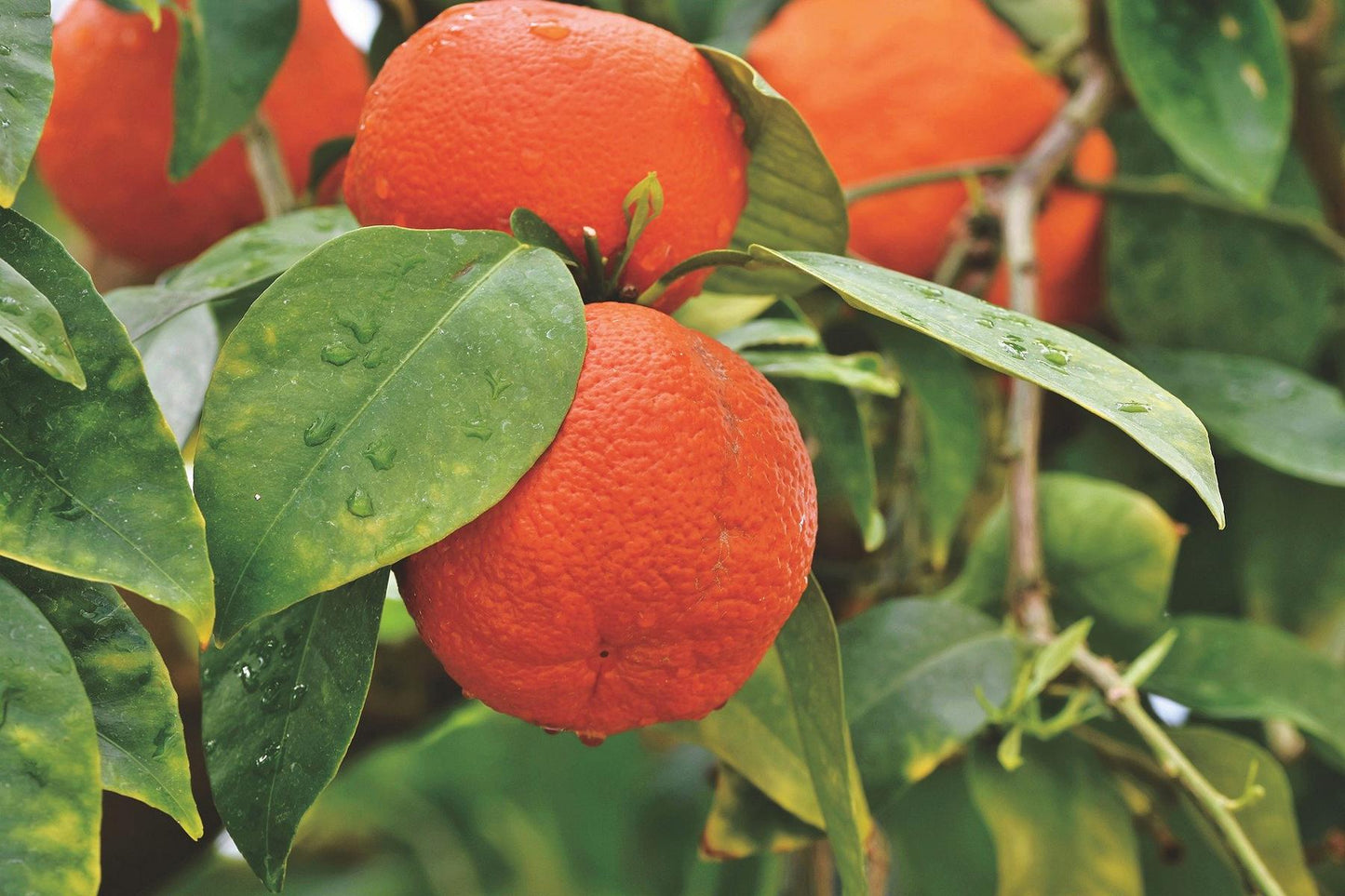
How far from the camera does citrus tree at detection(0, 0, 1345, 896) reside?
12.3 inches

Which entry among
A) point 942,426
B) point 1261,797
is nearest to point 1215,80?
point 942,426

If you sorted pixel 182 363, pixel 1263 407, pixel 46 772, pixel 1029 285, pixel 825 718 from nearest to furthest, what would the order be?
1. pixel 46 772
2. pixel 825 718
3. pixel 182 363
4. pixel 1029 285
5. pixel 1263 407

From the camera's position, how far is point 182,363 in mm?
505

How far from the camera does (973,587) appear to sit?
0.63 metres

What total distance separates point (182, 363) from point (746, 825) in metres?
0.30

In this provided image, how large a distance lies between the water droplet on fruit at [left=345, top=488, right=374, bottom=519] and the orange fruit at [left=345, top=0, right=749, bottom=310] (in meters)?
0.10

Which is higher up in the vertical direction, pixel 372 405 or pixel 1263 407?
pixel 372 405

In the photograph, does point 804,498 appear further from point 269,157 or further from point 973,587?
point 269,157

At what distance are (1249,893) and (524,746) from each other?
2.63 feet

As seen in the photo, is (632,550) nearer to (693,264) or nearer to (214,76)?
(693,264)

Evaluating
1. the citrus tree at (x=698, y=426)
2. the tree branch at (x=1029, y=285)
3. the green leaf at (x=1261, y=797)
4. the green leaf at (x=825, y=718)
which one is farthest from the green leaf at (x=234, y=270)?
the green leaf at (x=1261, y=797)

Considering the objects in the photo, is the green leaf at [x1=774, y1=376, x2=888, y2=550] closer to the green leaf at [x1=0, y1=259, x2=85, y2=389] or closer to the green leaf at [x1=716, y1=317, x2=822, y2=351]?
the green leaf at [x1=716, y1=317, x2=822, y2=351]

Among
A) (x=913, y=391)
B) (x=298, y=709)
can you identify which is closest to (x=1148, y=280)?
(x=913, y=391)

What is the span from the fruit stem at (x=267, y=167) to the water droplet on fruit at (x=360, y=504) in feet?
1.21
